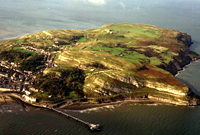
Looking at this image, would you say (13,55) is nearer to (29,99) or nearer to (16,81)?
(16,81)

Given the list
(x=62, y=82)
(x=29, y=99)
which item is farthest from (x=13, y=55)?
(x=29, y=99)

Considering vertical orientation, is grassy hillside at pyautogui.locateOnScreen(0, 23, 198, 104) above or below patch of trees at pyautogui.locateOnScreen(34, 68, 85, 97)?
above

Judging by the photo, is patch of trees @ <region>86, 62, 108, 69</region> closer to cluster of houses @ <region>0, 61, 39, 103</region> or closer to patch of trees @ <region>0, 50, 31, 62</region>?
cluster of houses @ <region>0, 61, 39, 103</region>

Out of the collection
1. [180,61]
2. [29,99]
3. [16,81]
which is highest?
[180,61]

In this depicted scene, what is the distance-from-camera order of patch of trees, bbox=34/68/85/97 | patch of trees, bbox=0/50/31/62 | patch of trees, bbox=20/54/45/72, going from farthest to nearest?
patch of trees, bbox=0/50/31/62 < patch of trees, bbox=20/54/45/72 < patch of trees, bbox=34/68/85/97

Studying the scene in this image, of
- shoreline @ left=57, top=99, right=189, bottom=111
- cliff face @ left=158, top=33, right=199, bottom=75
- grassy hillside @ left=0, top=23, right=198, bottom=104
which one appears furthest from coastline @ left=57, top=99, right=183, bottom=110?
cliff face @ left=158, top=33, right=199, bottom=75

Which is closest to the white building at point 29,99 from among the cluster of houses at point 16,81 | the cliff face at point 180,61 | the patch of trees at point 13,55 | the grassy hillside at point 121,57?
the cluster of houses at point 16,81

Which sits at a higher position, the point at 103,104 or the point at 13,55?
the point at 13,55

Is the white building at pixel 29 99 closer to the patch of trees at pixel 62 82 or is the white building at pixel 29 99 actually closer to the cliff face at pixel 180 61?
the patch of trees at pixel 62 82
